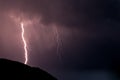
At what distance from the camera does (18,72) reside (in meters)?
143

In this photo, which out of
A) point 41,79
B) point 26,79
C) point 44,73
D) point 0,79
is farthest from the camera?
point 44,73

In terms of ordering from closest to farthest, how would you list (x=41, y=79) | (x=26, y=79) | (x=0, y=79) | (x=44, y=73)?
(x=0, y=79), (x=26, y=79), (x=41, y=79), (x=44, y=73)

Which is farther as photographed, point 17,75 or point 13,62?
point 13,62

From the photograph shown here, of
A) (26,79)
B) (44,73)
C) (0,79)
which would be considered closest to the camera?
(0,79)

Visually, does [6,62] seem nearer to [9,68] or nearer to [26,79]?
[9,68]

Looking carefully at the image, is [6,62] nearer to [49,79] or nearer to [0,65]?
[0,65]

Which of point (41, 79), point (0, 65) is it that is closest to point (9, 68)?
point (0, 65)

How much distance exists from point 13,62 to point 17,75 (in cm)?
1700

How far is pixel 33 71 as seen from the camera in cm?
14975

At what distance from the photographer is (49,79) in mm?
152250

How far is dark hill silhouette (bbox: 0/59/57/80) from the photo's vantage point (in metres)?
136

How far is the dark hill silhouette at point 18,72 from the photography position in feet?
445

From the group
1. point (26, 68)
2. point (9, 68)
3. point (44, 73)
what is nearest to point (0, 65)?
point (9, 68)

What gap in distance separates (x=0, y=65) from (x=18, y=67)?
978 cm
